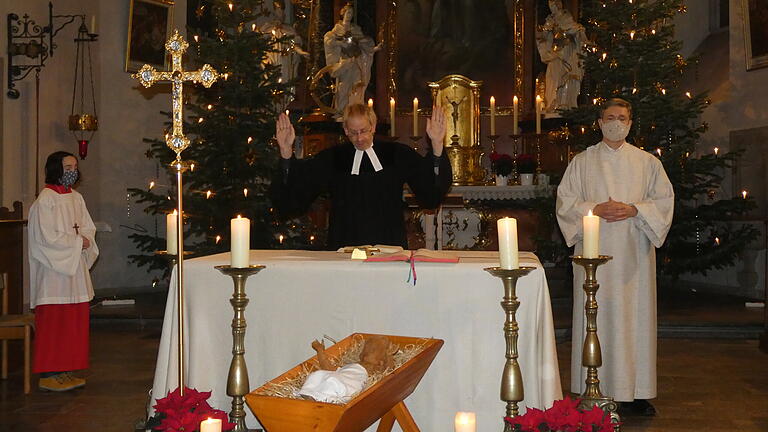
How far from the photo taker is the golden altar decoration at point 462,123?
40.8 ft

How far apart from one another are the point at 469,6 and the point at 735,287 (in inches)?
241

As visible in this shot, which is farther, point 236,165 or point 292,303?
point 236,165

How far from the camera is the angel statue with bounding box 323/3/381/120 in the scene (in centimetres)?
1284

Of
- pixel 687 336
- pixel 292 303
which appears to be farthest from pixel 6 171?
pixel 687 336

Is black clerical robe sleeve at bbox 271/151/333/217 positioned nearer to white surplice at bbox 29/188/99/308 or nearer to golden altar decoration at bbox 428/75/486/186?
white surplice at bbox 29/188/99/308

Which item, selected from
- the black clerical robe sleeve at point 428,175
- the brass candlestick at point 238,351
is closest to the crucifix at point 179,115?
the brass candlestick at point 238,351

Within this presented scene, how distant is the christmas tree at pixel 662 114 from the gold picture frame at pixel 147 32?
20.0 ft

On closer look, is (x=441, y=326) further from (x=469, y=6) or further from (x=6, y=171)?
(x=469, y=6)

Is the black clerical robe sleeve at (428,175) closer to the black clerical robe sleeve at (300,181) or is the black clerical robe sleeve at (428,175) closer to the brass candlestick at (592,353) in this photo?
the black clerical robe sleeve at (300,181)

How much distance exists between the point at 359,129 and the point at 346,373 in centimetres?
197

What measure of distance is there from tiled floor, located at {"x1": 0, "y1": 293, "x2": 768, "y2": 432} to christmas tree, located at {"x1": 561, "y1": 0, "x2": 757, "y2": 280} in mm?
1079

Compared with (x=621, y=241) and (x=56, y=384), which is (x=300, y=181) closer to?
(x=621, y=241)

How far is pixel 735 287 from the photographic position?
37.1 feet

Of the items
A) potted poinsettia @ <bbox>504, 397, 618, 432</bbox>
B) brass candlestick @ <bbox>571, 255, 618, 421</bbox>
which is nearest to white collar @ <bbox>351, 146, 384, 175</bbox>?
brass candlestick @ <bbox>571, 255, 618, 421</bbox>
